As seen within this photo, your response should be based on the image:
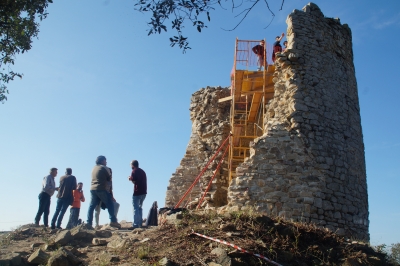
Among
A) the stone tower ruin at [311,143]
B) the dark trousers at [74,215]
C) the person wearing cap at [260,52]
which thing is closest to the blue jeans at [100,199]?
the dark trousers at [74,215]

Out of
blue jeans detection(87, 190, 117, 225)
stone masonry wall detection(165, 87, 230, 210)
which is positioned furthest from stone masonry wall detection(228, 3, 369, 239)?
stone masonry wall detection(165, 87, 230, 210)

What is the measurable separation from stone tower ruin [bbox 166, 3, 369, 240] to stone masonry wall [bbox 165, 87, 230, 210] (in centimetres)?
92

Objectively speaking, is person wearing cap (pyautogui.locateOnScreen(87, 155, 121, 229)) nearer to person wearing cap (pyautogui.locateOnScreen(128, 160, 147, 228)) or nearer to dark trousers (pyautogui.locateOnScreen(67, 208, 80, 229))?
person wearing cap (pyautogui.locateOnScreen(128, 160, 147, 228))

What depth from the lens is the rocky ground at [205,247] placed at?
6.06 m

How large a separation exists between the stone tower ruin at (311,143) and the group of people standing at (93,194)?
1850mm

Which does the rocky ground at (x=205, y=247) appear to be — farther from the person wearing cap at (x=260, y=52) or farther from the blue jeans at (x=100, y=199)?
the person wearing cap at (x=260, y=52)

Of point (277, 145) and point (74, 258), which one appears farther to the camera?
point (277, 145)

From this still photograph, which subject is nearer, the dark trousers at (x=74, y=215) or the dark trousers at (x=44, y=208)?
the dark trousers at (x=44, y=208)

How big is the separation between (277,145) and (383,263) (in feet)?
10.9

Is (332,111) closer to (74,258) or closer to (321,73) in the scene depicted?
(321,73)

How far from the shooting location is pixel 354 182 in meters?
9.92

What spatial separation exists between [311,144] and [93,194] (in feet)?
15.9

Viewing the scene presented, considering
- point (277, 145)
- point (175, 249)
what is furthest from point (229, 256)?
point (277, 145)

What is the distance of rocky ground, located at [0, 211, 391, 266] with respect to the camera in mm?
6062
